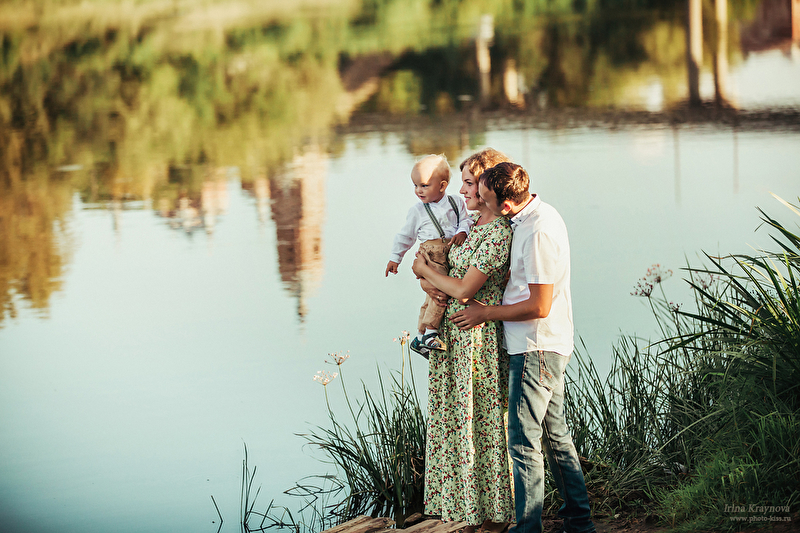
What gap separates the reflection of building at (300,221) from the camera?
1243 cm

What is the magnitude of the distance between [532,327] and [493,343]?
228 mm

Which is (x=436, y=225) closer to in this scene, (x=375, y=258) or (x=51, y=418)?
(x=51, y=418)

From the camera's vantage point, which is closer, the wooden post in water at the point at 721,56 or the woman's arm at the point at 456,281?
the woman's arm at the point at 456,281

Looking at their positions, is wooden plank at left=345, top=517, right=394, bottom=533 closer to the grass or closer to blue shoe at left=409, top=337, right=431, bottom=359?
the grass

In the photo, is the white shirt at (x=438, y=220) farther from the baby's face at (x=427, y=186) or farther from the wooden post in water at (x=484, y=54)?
the wooden post in water at (x=484, y=54)

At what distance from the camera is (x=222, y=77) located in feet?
50.4

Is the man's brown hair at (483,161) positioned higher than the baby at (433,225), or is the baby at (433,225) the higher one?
the man's brown hair at (483,161)

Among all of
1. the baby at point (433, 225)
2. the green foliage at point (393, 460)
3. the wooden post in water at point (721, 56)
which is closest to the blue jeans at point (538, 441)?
the baby at point (433, 225)

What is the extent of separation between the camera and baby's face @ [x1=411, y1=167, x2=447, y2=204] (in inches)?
123

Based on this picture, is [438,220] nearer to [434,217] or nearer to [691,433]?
[434,217]

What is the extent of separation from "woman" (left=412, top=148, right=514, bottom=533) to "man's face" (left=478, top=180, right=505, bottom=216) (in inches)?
3.0

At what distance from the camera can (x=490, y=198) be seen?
2877 mm

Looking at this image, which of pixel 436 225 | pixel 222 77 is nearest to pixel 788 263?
pixel 436 225

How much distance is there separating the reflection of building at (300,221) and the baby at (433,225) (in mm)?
8225
